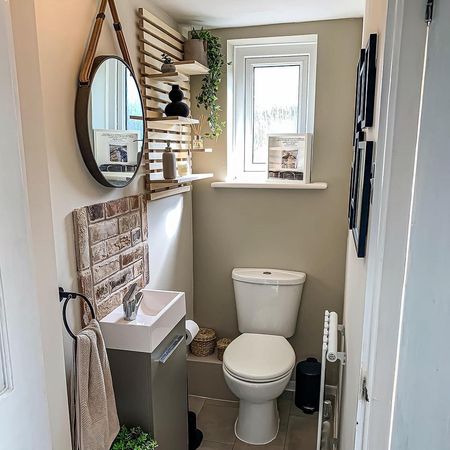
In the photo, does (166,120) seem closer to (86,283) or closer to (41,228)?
(86,283)

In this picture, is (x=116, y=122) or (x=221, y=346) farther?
(x=221, y=346)

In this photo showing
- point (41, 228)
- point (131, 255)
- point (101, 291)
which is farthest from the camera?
point (131, 255)

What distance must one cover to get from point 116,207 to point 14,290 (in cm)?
97

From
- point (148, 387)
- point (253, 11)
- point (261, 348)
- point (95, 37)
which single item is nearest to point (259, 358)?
point (261, 348)

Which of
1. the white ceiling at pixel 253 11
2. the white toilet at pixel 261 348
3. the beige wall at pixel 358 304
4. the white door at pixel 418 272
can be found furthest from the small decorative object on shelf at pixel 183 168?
the white door at pixel 418 272

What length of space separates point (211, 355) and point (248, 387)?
2.01 feet

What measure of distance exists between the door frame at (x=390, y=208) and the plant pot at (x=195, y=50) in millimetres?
1610

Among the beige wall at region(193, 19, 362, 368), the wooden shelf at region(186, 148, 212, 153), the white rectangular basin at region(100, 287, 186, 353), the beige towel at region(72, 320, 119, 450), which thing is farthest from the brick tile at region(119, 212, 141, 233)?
the beige wall at region(193, 19, 362, 368)

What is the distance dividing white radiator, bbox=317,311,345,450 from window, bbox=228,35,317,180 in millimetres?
1130

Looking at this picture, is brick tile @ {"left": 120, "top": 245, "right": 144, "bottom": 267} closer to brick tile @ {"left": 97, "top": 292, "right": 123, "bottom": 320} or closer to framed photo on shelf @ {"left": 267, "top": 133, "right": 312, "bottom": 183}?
brick tile @ {"left": 97, "top": 292, "right": 123, "bottom": 320}

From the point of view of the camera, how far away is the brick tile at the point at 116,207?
1705 mm

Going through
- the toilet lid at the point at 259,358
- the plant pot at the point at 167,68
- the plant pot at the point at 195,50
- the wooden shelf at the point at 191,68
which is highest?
the plant pot at the point at 195,50

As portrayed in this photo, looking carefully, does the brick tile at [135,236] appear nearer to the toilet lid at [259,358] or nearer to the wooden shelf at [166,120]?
the wooden shelf at [166,120]

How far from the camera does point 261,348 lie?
7.64 ft
